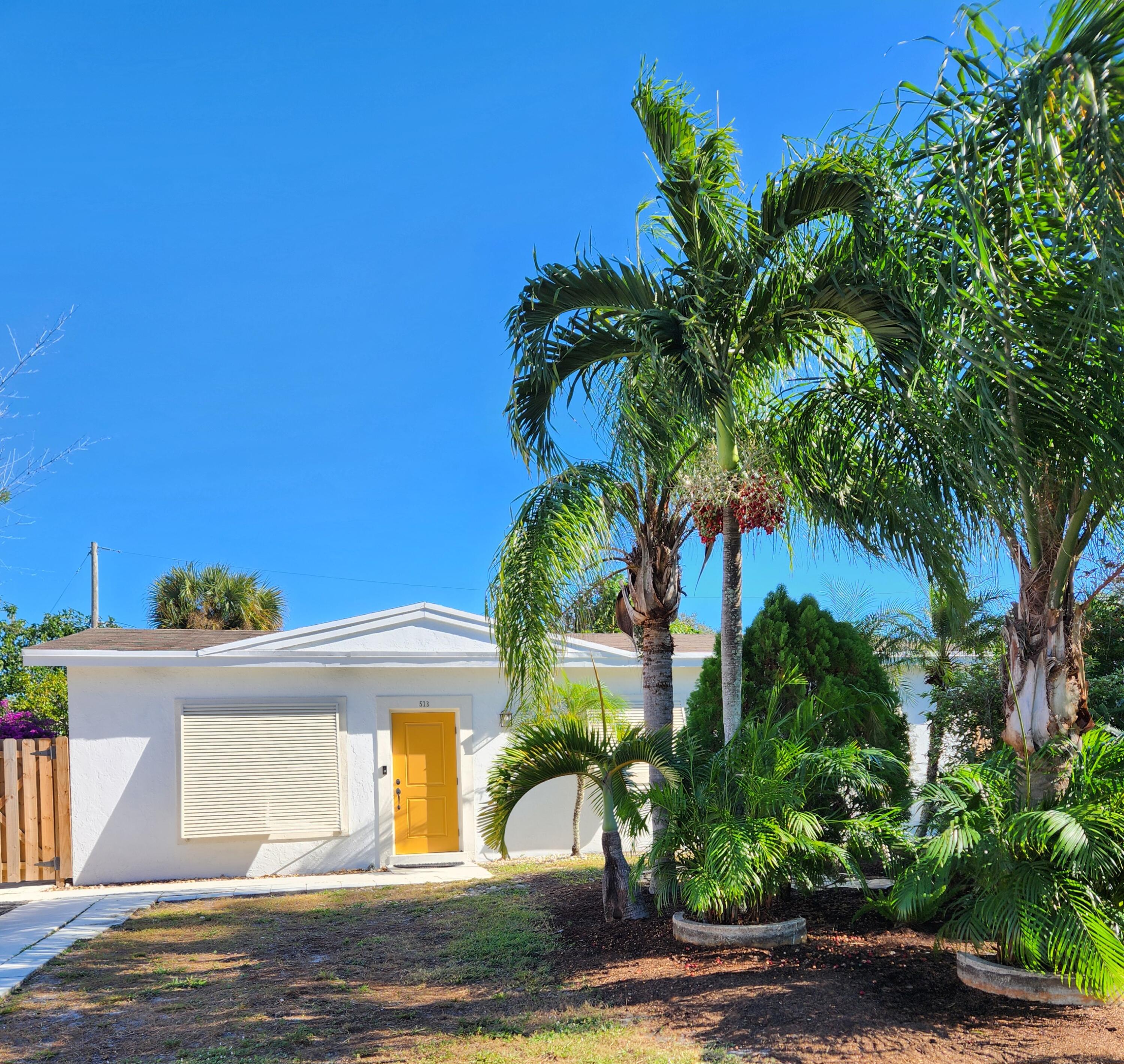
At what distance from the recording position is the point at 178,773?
12.6m

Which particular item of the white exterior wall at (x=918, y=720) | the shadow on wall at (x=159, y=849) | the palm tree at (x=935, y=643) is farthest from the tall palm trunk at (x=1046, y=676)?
the white exterior wall at (x=918, y=720)

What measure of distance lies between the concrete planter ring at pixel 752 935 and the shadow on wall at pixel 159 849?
7933mm

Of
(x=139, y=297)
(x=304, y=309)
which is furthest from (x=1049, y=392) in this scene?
(x=139, y=297)

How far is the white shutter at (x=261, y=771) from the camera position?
12.6 m

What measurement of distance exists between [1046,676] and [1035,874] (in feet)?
4.10

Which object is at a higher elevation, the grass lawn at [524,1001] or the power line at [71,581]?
the power line at [71,581]

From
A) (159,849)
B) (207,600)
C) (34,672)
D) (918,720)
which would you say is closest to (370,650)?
(159,849)

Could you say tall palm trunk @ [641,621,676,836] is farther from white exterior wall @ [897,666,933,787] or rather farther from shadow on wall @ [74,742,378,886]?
white exterior wall @ [897,666,933,787]

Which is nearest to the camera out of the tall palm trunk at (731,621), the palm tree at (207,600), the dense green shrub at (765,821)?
the dense green shrub at (765,821)

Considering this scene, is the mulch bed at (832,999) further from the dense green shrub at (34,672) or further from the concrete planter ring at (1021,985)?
the dense green shrub at (34,672)

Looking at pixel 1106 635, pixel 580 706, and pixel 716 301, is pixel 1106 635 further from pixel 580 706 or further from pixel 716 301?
pixel 716 301

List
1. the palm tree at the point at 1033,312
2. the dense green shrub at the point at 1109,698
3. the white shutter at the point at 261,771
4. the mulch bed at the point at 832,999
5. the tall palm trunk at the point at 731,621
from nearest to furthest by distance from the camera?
the palm tree at the point at 1033,312
the mulch bed at the point at 832,999
the tall palm trunk at the point at 731,621
the dense green shrub at the point at 1109,698
the white shutter at the point at 261,771

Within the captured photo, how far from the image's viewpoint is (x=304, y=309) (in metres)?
24.8

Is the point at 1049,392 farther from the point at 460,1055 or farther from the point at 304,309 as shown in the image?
the point at 304,309
